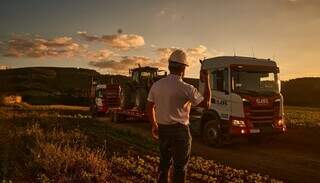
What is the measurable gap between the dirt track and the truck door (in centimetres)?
146

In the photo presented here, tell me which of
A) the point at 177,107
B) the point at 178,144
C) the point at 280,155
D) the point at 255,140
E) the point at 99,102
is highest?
the point at 177,107

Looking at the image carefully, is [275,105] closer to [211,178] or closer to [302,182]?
[302,182]

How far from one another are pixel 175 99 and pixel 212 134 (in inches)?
423

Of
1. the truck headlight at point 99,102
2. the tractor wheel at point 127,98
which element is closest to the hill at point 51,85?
the truck headlight at point 99,102

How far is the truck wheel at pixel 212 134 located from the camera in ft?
54.0

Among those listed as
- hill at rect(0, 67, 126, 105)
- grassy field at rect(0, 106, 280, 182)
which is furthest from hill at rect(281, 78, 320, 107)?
grassy field at rect(0, 106, 280, 182)

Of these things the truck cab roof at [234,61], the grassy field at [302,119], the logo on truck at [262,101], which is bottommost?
the grassy field at [302,119]

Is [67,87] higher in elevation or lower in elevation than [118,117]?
higher

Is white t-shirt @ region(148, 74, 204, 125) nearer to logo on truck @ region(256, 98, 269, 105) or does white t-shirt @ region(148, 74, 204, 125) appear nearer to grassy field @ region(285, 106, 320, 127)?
logo on truck @ region(256, 98, 269, 105)

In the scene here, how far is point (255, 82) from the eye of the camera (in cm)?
1611

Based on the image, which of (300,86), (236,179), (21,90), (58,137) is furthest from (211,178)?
(300,86)

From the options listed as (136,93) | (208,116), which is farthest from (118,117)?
(208,116)

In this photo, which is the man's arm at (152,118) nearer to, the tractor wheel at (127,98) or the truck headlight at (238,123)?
the truck headlight at (238,123)

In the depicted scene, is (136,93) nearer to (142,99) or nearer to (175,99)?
(142,99)
